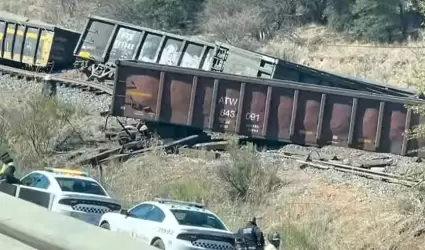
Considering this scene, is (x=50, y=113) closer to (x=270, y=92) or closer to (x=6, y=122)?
(x=6, y=122)

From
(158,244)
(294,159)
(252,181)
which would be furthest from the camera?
(294,159)

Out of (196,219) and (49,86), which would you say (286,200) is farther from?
(49,86)

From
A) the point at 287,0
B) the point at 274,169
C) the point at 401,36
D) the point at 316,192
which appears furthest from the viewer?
the point at 287,0

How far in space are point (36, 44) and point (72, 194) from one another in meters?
23.5

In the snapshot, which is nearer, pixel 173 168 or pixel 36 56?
pixel 173 168

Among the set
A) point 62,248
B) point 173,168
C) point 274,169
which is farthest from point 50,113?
point 62,248

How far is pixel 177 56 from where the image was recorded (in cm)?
3484

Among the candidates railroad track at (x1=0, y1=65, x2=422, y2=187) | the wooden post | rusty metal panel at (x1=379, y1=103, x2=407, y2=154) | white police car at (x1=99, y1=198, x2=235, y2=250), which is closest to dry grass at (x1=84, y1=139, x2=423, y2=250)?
railroad track at (x1=0, y1=65, x2=422, y2=187)

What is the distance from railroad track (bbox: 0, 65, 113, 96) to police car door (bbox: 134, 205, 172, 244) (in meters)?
19.0

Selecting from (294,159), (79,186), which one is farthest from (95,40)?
(79,186)

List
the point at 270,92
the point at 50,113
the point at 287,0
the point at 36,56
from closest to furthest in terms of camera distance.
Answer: the point at 270,92, the point at 50,113, the point at 36,56, the point at 287,0

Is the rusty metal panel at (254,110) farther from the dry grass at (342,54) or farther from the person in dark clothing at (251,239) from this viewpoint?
the dry grass at (342,54)

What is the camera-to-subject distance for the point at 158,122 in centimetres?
2905

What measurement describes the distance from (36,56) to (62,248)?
103 ft
